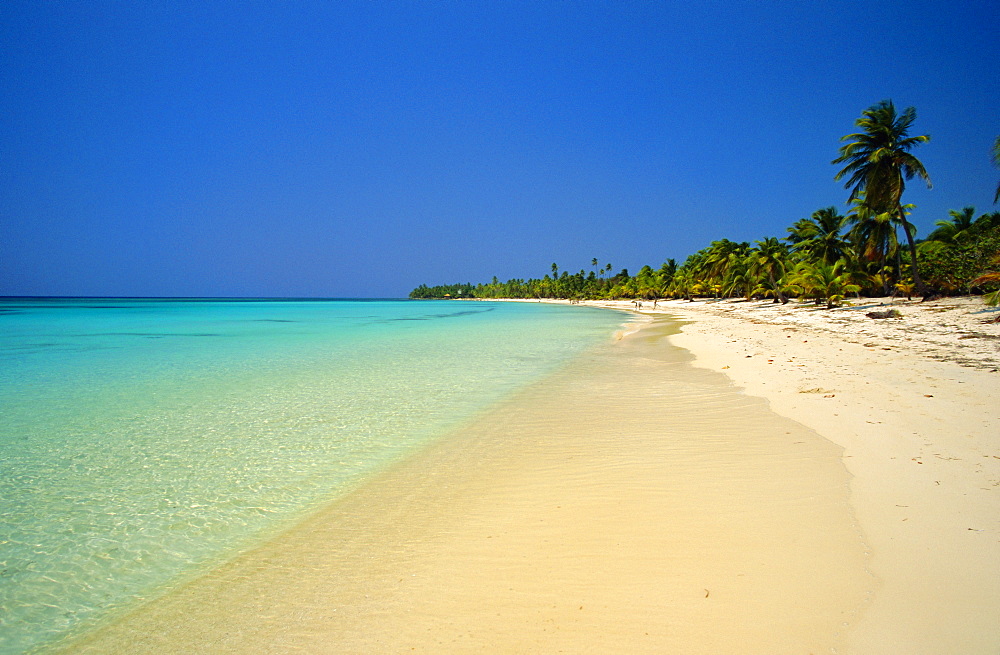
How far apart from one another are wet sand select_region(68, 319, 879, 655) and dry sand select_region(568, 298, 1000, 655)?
0.18 m

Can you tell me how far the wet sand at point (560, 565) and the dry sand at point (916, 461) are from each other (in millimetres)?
185

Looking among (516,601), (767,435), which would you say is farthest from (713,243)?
(516,601)

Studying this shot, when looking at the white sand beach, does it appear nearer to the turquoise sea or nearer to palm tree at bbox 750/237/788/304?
the turquoise sea

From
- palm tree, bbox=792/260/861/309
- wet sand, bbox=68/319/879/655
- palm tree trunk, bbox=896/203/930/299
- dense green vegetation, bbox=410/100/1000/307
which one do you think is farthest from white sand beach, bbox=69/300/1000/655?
palm tree, bbox=792/260/861/309

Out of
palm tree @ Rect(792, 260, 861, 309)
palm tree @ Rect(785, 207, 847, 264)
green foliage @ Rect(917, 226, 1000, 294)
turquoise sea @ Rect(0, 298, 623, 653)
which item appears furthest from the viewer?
palm tree @ Rect(785, 207, 847, 264)

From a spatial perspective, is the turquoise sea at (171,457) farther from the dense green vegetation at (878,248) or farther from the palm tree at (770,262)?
the palm tree at (770,262)

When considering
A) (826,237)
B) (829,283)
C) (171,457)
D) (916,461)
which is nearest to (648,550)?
(916,461)

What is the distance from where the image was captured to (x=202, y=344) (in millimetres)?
23453

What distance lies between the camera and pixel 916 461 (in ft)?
16.7

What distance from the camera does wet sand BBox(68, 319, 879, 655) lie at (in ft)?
9.12

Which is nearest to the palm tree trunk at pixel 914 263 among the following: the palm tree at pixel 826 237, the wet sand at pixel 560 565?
the palm tree at pixel 826 237

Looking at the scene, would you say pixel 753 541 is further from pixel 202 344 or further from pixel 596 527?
pixel 202 344

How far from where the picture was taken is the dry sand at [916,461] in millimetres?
2660

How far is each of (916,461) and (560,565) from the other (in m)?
4.38
